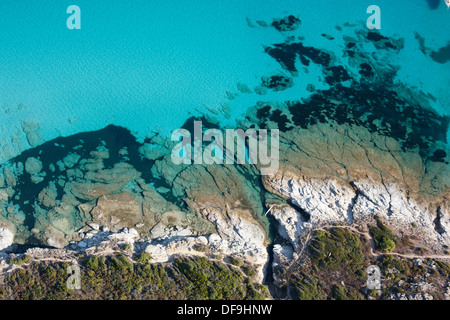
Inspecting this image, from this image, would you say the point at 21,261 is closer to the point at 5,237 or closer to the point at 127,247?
the point at 5,237

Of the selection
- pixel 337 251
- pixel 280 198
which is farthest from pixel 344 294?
pixel 280 198

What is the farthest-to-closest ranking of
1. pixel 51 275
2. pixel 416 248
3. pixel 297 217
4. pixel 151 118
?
pixel 151 118 < pixel 297 217 < pixel 416 248 < pixel 51 275

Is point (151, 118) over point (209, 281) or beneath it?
over

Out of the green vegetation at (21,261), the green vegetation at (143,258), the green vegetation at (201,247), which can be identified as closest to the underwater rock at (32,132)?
the green vegetation at (21,261)

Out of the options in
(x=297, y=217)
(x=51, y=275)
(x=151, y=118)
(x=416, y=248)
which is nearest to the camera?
(x=51, y=275)

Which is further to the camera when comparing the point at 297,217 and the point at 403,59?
the point at 403,59

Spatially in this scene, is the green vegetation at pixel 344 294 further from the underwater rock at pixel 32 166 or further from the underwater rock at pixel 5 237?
the underwater rock at pixel 32 166

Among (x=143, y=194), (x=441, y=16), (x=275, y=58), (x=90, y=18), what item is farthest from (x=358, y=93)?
(x=90, y=18)

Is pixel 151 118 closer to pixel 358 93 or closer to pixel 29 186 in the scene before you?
pixel 29 186
